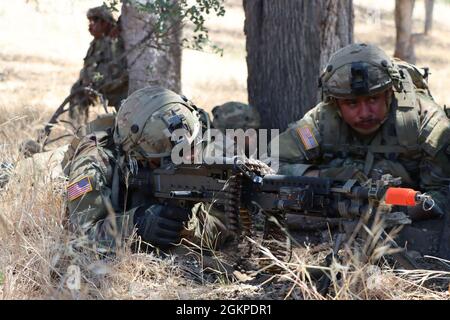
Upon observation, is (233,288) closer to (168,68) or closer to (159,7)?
(159,7)

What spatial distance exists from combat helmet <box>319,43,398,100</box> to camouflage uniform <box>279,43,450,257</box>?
0.09 feet

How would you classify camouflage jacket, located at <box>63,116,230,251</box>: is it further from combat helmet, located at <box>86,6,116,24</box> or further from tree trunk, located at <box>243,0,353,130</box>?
combat helmet, located at <box>86,6,116,24</box>

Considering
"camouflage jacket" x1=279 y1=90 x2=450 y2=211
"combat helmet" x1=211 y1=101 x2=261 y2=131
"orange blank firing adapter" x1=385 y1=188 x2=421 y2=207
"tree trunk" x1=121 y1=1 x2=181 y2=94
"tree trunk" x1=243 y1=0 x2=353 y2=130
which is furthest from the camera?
"tree trunk" x1=121 y1=1 x2=181 y2=94

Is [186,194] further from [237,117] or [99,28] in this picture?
[99,28]

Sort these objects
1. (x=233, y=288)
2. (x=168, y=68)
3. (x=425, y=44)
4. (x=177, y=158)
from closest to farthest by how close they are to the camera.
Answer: (x=233, y=288) → (x=177, y=158) → (x=168, y=68) → (x=425, y=44)

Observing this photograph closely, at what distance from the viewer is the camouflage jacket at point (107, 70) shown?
8.85 m

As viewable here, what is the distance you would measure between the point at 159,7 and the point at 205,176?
2463 mm

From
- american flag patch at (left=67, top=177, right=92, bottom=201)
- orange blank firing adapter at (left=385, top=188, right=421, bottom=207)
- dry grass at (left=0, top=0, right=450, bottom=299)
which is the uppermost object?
orange blank firing adapter at (left=385, top=188, right=421, bottom=207)

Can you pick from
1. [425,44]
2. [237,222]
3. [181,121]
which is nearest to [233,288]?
[237,222]

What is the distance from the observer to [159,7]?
627cm

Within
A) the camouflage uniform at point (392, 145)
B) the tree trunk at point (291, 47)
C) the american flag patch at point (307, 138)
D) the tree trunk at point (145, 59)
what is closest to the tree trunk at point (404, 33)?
the tree trunk at point (145, 59)

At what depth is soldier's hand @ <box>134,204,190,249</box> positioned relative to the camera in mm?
4355

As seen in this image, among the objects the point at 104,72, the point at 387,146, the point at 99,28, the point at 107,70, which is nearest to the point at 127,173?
the point at 387,146

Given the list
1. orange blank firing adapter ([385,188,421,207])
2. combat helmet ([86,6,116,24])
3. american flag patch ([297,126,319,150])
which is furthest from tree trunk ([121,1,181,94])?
orange blank firing adapter ([385,188,421,207])
